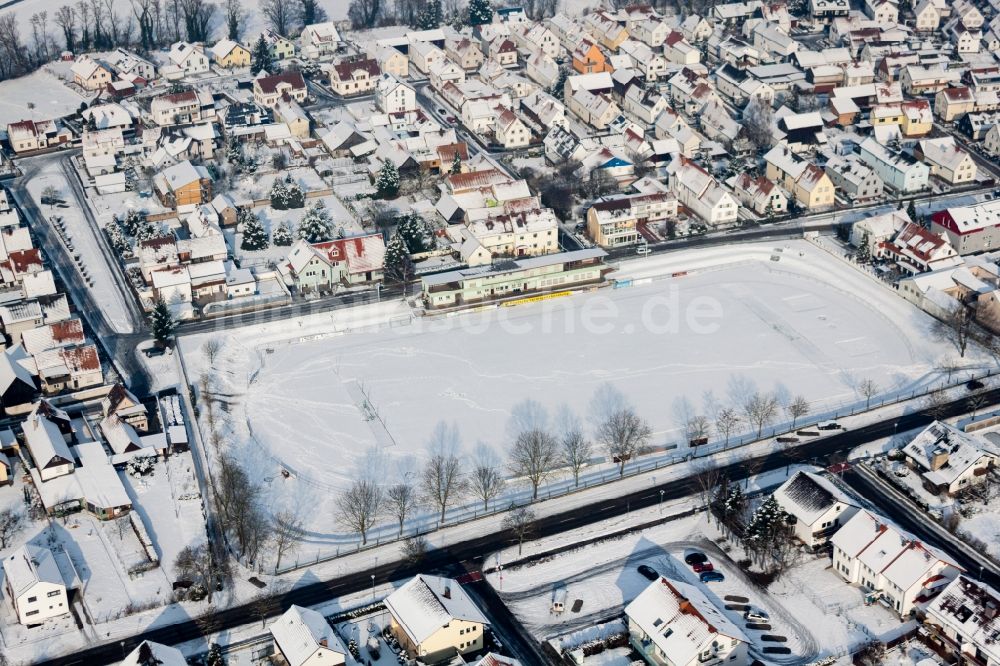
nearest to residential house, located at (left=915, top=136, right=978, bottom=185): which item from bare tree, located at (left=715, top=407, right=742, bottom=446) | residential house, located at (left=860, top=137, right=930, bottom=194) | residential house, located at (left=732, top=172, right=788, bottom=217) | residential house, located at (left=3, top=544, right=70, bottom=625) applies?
residential house, located at (left=860, top=137, right=930, bottom=194)

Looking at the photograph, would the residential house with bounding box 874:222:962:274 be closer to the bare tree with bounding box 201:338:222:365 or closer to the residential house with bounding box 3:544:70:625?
the bare tree with bounding box 201:338:222:365

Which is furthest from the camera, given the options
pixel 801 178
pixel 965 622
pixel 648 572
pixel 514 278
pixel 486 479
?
pixel 801 178

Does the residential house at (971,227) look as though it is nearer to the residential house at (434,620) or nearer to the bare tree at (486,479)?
the bare tree at (486,479)

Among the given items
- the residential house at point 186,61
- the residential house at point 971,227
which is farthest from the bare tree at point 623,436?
the residential house at point 186,61

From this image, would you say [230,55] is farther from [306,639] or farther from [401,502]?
[306,639]

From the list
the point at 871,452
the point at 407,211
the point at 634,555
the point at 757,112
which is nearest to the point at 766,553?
the point at 634,555

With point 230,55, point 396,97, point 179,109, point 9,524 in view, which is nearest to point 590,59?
point 396,97
